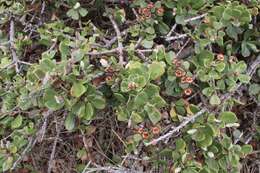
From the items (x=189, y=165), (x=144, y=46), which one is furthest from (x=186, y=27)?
(x=189, y=165)

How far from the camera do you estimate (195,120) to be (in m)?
1.28

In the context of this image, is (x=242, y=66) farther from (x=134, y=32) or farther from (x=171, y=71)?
(x=134, y=32)

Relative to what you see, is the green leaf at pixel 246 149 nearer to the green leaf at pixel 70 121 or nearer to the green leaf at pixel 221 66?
the green leaf at pixel 221 66

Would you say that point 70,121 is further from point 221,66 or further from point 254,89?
point 254,89

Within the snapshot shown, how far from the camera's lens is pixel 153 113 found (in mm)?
1218

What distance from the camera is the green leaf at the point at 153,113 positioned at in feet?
3.97

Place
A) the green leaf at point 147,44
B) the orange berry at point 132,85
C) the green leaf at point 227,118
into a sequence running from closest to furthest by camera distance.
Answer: the orange berry at point 132,85 → the green leaf at point 227,118 → the green leaf at point 147,44

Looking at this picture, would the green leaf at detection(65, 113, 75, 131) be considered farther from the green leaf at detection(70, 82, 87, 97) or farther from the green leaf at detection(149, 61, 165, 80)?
the green leaf at detection(149, 61, 165, 80)

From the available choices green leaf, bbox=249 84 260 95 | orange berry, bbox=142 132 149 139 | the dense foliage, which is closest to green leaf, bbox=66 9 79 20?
the dense foliage

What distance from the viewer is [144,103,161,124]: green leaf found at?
47.7 inches

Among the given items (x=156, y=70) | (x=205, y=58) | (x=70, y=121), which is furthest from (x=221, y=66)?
(x=70, y=121)

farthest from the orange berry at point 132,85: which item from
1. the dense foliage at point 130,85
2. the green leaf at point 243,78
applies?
the green leaf at point 243,78

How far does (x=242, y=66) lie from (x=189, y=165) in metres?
0.31

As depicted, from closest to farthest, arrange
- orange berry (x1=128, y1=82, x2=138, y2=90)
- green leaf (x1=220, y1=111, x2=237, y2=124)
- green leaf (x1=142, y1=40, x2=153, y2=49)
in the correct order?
1. orange berry (x1=128, y1=82, x2=138, y2=90)
2. green leaf (x1=220, y1=111, x2=237, y2=124)
3. green leaf (x1=142, y1=40, x2=153, y2=49)
